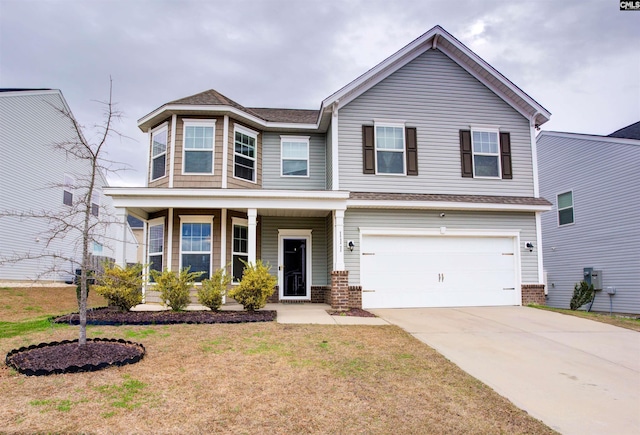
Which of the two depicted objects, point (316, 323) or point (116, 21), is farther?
point (116, 21)

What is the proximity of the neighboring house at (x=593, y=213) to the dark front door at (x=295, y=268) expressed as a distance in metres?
11.0

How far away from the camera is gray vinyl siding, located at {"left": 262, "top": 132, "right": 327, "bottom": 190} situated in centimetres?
1454

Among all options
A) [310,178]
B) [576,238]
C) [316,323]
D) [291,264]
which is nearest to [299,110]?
[310,178]

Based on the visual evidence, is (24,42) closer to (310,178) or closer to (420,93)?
(310,178)

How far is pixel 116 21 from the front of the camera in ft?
43.4

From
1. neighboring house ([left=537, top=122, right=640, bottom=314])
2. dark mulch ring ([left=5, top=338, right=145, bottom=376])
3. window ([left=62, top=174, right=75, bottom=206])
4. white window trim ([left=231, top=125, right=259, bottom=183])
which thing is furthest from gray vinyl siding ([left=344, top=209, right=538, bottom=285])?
window ([left=62, top=174, right=75, bottom=206])

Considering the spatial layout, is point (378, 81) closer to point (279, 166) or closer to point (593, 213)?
point (279, 166)

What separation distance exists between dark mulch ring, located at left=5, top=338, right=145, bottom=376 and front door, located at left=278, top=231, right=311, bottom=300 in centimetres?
780

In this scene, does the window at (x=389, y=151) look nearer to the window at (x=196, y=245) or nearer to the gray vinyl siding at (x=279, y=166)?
the gray vinyl siding at (x=279, y=166)

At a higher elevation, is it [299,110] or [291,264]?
[299,110]

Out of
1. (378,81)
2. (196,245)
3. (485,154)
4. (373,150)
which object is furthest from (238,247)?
(485,154)

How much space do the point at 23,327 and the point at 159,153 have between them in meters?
6.47

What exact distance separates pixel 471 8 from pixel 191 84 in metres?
11.2

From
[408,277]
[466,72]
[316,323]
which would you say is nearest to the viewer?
[316,323]
